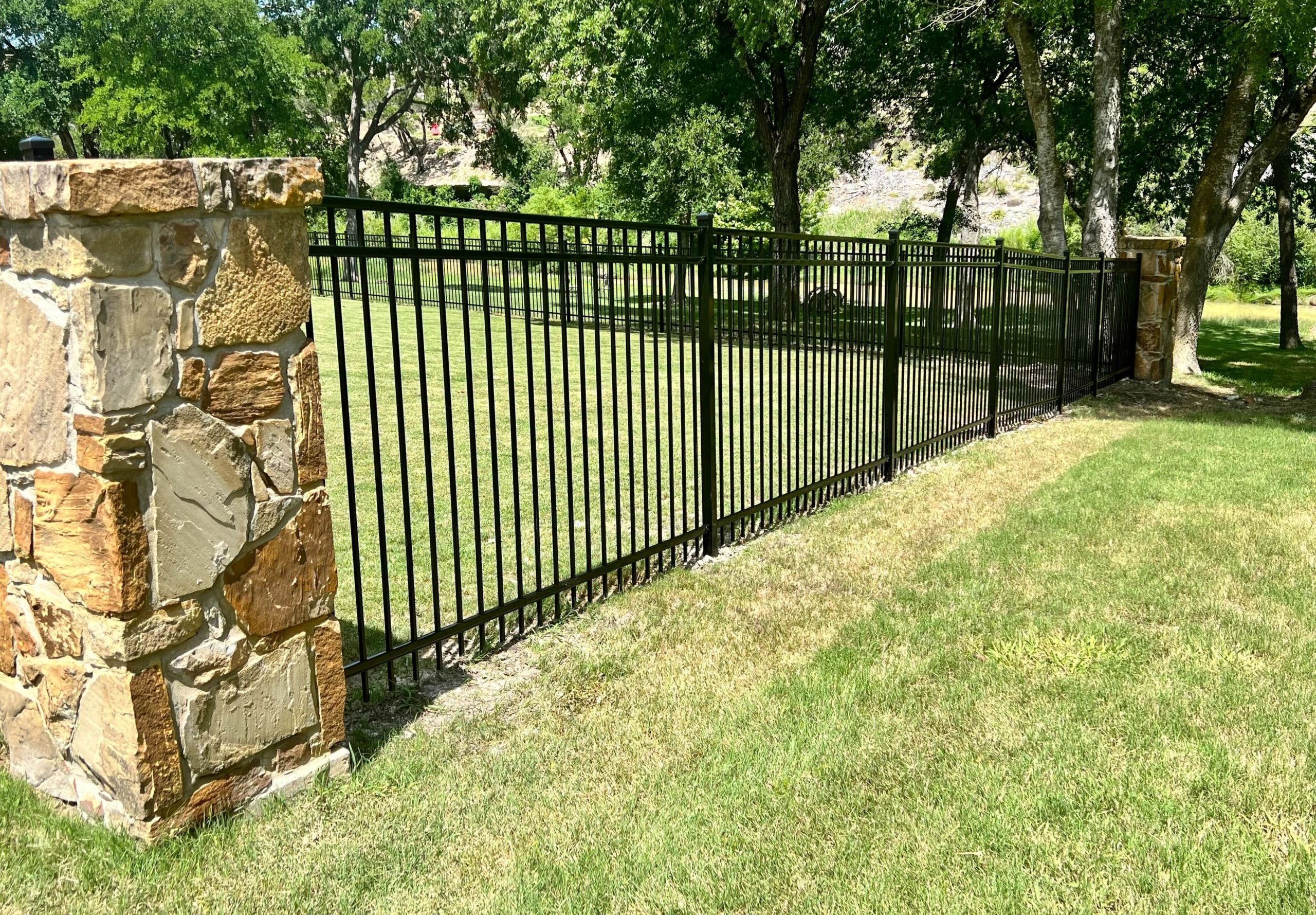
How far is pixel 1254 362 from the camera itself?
18312 mm

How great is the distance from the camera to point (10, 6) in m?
36.6

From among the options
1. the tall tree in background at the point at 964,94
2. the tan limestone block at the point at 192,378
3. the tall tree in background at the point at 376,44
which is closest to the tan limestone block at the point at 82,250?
the tan limestone block at the point at 192,378

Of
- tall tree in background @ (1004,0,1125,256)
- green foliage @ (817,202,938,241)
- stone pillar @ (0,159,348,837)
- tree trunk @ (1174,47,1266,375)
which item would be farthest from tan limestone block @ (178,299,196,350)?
green foliage @ (817,202,938,241)

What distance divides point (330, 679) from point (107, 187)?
5.40 feet

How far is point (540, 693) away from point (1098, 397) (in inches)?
409

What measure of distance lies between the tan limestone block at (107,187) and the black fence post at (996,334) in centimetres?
752

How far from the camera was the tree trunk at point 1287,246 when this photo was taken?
1980cm

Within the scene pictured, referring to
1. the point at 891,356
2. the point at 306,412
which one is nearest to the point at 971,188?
the point at 891,356

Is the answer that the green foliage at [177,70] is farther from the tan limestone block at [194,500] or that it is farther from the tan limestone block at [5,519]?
the tan limestone block at [194,500]

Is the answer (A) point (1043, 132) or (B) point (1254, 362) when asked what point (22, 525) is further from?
(B) point (1254, 362)

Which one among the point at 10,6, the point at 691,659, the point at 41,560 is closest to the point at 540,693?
the point at 691,659

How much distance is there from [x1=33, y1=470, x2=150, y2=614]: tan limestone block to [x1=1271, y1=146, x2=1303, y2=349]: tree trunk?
22.0m

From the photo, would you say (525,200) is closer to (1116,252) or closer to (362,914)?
(1116,252)

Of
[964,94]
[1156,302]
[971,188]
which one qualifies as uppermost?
[964,94]
